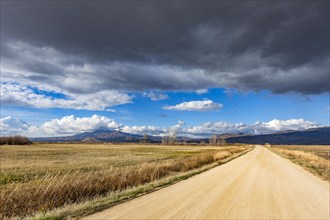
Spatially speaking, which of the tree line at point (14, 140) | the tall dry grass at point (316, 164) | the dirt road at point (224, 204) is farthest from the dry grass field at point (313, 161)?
the tree line at point (14, 140)

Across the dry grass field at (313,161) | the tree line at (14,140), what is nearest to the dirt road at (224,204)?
the dry grass field at (313,161)

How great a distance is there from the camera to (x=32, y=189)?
11.8 metres

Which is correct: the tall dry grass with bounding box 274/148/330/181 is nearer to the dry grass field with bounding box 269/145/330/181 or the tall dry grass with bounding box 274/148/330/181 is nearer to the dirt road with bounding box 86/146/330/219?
the dry grass field with bounding box 269/145/330/181

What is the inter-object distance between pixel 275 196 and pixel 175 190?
14.8 feet

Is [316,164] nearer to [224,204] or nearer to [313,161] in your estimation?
[313,161]

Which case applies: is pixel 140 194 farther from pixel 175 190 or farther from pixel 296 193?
pixel 296 193

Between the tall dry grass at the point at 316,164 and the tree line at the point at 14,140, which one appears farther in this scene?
the tree line at the point at 14,140

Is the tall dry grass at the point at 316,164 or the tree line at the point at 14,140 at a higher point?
the tree line at the point at 14,140

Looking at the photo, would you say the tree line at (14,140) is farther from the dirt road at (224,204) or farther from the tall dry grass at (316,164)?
the dirt road at (224,204)

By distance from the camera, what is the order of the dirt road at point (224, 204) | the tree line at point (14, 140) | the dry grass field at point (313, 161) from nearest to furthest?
the dirt road at point (224, 204)
the dry grass field at point (313, 161)
the tree line at point (14, 140)

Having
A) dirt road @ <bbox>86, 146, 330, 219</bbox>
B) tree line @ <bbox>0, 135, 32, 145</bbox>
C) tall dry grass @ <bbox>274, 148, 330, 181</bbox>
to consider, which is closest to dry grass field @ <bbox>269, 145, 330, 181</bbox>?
tall dry grass @ <bbox>274, 148, 330, 181</bbox>

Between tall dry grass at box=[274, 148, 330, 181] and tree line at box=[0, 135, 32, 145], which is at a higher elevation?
tree line at box=[0, 135, 32, 145]

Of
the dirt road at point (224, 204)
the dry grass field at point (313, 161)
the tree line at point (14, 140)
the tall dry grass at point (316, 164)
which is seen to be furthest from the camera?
the tree line at point (14, 140)

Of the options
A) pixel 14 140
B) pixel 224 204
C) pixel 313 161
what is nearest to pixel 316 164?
pixel 313 161
